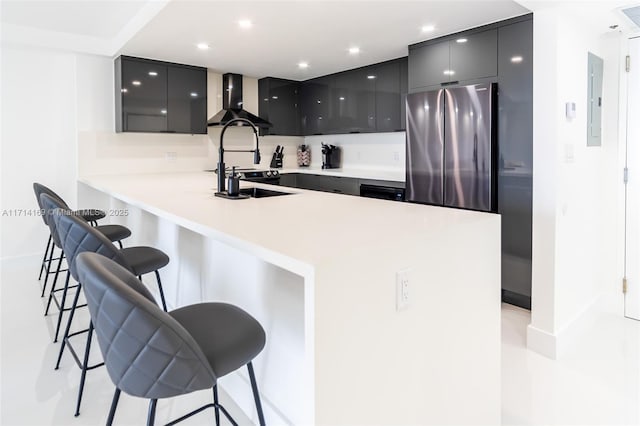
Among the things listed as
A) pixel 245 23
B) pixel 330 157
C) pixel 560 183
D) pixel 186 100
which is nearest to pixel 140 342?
pixel 560 183

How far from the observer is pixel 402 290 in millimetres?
1222

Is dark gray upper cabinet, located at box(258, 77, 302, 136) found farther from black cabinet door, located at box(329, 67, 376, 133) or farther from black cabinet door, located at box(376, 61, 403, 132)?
black cabinet door, located at box(376, 61, 403, 132)

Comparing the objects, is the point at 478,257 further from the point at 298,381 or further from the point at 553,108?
the point at 553,108

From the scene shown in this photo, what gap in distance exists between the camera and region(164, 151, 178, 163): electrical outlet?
4762mm

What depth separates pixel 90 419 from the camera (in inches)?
71.1

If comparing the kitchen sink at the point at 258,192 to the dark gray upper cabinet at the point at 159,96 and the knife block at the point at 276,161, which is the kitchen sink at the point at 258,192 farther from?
the knife block at the point at 276,161

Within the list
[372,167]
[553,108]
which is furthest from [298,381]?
[372,167]

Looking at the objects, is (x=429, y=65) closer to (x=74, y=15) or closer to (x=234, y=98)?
(x=234, y=98)

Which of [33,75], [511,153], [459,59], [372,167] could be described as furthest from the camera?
[372,167]

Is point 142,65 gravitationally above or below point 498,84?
above

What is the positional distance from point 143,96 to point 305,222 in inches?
138

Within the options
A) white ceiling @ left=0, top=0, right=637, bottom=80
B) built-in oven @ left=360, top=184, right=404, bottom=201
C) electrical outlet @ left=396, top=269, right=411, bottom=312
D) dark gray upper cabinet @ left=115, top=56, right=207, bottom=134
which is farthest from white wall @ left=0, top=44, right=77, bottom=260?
electrical outlet @ left=396, top=269, right=411, bottom=312

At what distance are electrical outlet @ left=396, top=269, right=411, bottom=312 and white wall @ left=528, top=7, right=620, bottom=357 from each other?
1618 millimetres

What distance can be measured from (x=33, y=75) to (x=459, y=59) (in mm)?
4152
